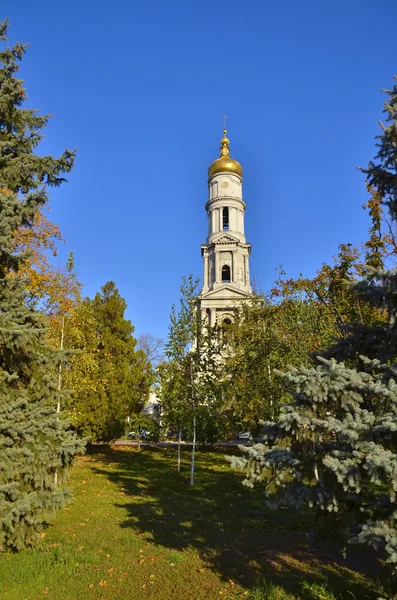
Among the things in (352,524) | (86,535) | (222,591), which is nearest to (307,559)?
(222,591)

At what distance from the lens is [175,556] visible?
812 centimetres

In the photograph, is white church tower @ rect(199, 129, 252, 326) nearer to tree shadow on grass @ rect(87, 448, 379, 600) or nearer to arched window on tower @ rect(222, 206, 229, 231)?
arched window on tower @ rect(222, 206, 229, 231)

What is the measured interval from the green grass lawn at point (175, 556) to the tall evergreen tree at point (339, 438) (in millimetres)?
1923

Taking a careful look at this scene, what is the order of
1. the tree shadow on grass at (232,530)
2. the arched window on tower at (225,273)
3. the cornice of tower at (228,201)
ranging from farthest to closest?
the cornice of tower at (228,201), the arched window on tower at (225,273), the tree shadow on grass at (232,530)

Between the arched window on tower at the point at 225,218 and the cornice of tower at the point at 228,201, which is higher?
the cornice of tower at the point at 228,201

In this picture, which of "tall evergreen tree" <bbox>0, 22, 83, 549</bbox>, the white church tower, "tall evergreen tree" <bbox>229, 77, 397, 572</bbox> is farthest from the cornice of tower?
"tall evergreen tree" <bbox>229, 77, 397, 572</bbox>

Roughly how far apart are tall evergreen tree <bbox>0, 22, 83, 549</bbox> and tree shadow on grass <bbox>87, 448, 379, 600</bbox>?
284 centimetres

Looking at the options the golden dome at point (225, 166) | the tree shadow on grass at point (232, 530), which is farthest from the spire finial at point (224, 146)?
the tree shadow on grass at point (232, 530)

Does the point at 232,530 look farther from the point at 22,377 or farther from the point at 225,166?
the point at 225,166

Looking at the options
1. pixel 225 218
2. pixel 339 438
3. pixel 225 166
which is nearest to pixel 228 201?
pixel 225 218

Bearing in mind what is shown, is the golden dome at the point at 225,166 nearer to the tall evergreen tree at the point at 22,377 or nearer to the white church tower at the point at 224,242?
the white church tower at the point at 224,242

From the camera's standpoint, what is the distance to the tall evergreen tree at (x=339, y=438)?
515cm

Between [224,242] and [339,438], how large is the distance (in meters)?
38.7

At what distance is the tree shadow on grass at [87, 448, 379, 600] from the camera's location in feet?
24.1
